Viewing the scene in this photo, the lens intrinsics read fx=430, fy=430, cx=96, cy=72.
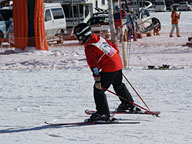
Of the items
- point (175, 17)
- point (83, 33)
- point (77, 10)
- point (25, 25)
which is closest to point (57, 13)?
point (77, 10)

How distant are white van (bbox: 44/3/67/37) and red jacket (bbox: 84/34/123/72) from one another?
16.0 meters

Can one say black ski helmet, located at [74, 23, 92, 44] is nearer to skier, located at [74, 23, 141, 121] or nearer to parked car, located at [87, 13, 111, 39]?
skier, located at [74, 23, 141, 121]

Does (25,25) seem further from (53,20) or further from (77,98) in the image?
(77,98)

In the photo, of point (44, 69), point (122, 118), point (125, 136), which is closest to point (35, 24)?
point (44, 69)

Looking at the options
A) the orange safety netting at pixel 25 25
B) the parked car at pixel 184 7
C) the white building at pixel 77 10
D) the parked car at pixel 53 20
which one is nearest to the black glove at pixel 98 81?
the orange safety netting at pixel 25 25

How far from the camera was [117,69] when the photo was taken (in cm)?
587

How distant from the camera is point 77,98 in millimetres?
8281

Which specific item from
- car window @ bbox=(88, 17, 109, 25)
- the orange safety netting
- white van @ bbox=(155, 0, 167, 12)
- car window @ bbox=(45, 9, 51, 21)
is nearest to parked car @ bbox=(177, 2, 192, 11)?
white van @ bbox=(155, 0, 167, 12)

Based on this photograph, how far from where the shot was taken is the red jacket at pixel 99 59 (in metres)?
5.62

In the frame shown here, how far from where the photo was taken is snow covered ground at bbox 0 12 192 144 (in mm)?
5387

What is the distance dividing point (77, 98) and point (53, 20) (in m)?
14.4

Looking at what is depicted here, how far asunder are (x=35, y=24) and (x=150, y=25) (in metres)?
6.29

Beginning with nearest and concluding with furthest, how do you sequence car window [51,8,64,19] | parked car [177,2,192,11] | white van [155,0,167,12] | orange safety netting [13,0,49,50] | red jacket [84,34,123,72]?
red jacket [84,34,123,72], orange safety netting [13,0,49,50], car window [51,8,64,19], parked car [177,2,192,11], white van [155,0,167,12]

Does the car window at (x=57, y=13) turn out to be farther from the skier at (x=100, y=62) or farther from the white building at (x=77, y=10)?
the skier at (x=100, y=62)
